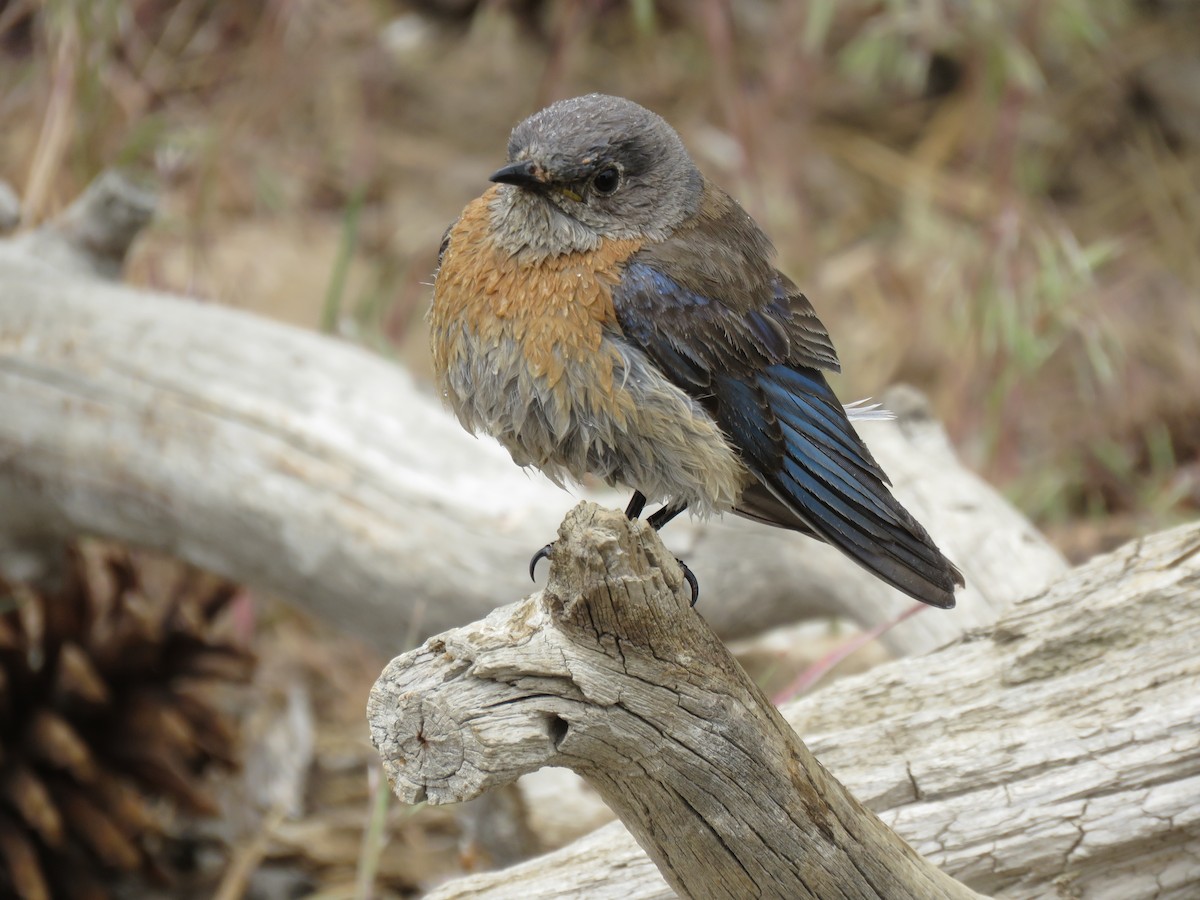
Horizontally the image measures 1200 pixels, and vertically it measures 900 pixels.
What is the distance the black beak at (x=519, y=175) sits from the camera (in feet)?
7.89

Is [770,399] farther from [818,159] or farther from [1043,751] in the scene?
[818,159]

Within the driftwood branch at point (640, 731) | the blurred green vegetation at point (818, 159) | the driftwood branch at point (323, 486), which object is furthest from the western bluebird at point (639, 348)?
the blurred green vegetation at point (818, 159)

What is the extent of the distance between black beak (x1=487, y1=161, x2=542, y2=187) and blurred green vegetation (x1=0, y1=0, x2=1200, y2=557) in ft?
5.55

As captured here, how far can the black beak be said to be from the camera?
7.89 ft

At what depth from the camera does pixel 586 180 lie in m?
2.54

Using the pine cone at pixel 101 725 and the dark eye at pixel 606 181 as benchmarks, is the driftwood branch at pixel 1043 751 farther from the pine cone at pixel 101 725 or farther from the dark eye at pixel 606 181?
the pine cone at pixel 101 725

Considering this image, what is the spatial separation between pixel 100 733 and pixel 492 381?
1920 millimetres

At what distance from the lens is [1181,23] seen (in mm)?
6988

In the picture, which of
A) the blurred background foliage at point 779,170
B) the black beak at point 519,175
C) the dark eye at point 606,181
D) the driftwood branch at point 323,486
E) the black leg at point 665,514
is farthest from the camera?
the blurred background foliage at point 779,170

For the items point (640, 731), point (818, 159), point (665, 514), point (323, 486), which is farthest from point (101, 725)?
point (818, 159)

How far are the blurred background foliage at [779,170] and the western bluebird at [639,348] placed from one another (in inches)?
45.0


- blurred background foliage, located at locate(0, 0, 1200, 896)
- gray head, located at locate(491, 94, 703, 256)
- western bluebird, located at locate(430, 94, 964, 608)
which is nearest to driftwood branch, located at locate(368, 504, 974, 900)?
western bluebird, located at locate(430, 94, 964, 608)

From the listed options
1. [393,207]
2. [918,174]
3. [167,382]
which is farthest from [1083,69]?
[167,382]

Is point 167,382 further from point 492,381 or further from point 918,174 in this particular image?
point 918,174
